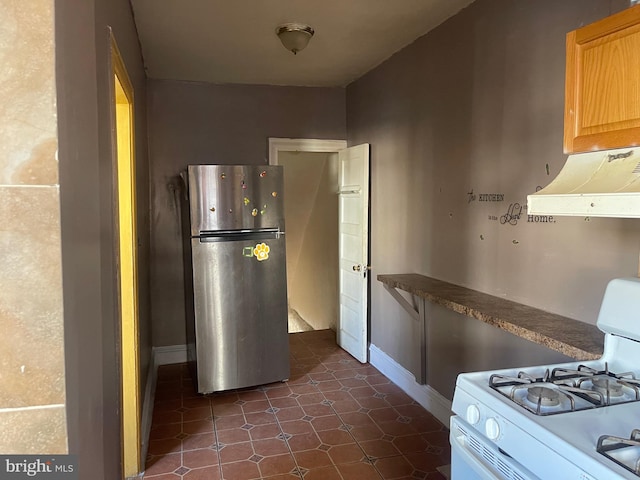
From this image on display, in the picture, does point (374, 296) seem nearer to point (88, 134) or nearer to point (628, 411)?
point (628, 411)

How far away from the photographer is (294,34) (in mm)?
2906

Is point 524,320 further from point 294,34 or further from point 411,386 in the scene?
point 294,34

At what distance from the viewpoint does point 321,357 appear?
4.34m

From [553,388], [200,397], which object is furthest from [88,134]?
[200,397]

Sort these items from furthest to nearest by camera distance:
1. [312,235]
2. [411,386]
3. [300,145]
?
[312,235] < [300,145] < [411,386]

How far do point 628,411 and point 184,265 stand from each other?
11.8 feet

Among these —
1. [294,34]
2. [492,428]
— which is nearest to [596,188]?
[492,428]

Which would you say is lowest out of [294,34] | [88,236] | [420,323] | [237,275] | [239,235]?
[420,323]

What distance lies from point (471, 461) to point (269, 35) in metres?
2.76

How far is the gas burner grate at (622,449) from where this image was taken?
98 cm

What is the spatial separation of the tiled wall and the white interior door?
3323 mm

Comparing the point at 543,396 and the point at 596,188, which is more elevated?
the point at 596,188

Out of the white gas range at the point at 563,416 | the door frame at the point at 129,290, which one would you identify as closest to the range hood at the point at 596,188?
the white gas range at the point at 563,416

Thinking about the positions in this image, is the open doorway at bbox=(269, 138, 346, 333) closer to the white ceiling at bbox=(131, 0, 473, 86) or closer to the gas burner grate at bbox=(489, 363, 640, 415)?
the white ceiling at bbox=(131, 0, 473, 86)
